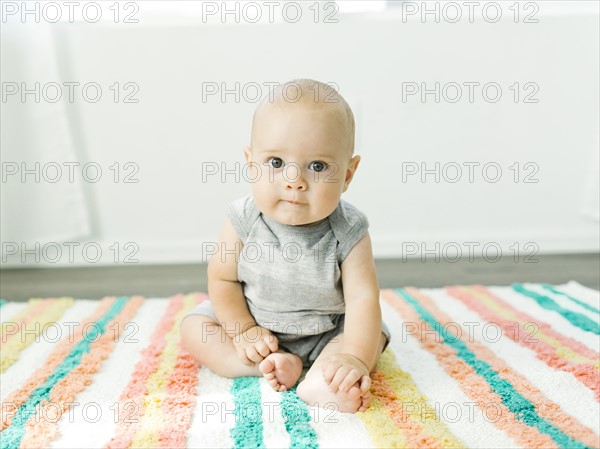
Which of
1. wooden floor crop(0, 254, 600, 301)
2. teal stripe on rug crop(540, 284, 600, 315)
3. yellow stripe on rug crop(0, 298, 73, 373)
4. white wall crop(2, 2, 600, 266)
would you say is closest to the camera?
yellow stripe on rug crop(0, 298, 73, 373)

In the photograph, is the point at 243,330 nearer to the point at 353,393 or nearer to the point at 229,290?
the point at 229,290

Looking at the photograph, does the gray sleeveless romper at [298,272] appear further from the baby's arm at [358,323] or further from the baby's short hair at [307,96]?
the baby's short hair at [307,96]

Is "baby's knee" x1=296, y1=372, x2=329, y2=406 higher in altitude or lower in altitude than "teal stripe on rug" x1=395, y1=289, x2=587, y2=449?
higher

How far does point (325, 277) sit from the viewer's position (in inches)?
35.6

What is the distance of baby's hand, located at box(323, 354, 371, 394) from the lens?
0.79 m

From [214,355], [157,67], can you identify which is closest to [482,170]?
[157,67]

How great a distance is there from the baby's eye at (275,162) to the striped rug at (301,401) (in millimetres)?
313

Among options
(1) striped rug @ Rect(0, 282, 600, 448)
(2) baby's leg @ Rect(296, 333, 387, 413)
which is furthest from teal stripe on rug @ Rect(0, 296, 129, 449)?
(2) baby's leg @ Rect(296, 333, 387, 413)

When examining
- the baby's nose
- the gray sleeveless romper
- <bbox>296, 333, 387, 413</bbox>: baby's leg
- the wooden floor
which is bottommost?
the wooden floor

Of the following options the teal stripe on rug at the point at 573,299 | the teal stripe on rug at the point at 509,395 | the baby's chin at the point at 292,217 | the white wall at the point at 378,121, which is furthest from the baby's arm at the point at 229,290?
A: the white wall at the point at 378,121

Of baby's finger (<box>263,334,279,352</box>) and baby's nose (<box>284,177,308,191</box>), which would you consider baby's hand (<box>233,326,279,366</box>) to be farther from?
baby's nose (<box>284,177,308,191</box>)

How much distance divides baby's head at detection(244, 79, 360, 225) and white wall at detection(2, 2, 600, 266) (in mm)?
933

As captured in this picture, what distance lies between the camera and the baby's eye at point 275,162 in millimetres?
845

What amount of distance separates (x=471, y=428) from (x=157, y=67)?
1354 millimetres
